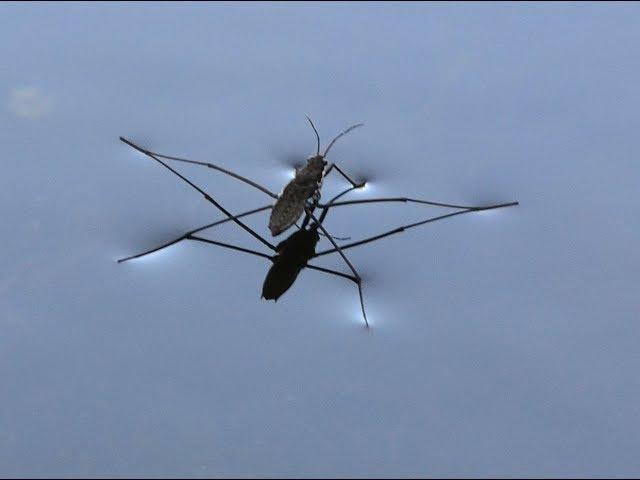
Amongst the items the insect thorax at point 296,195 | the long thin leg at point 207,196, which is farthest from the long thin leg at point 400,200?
the long thin leg at point 207,196

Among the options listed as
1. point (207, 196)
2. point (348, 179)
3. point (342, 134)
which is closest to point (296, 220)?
Answer: point (207, 196)

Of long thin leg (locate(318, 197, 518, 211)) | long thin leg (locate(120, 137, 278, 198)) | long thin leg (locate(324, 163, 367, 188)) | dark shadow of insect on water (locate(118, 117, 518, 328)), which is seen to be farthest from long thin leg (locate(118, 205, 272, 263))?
long thin leg (locate(324, 163, 367, 188))

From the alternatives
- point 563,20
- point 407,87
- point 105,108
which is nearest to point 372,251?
point 407,87

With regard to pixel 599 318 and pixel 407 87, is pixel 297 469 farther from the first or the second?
pixel 407 87

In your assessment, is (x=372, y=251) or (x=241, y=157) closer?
(x=372, y=251)

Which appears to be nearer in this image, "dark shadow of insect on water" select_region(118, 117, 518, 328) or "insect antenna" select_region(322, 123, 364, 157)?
"dark shadow of insect on water" select_region(118, 117, 518, 328)

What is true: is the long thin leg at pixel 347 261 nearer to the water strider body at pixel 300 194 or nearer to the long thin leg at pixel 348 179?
the water strider body at pixel 300 194

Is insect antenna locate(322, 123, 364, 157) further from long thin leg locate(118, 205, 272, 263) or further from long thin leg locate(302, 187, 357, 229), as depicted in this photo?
long thin leg locate(118, 205, 272, 263)

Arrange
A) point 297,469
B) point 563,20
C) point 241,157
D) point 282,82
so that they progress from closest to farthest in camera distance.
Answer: point 297,469
point 241,157
point 282,82
point 563,20
